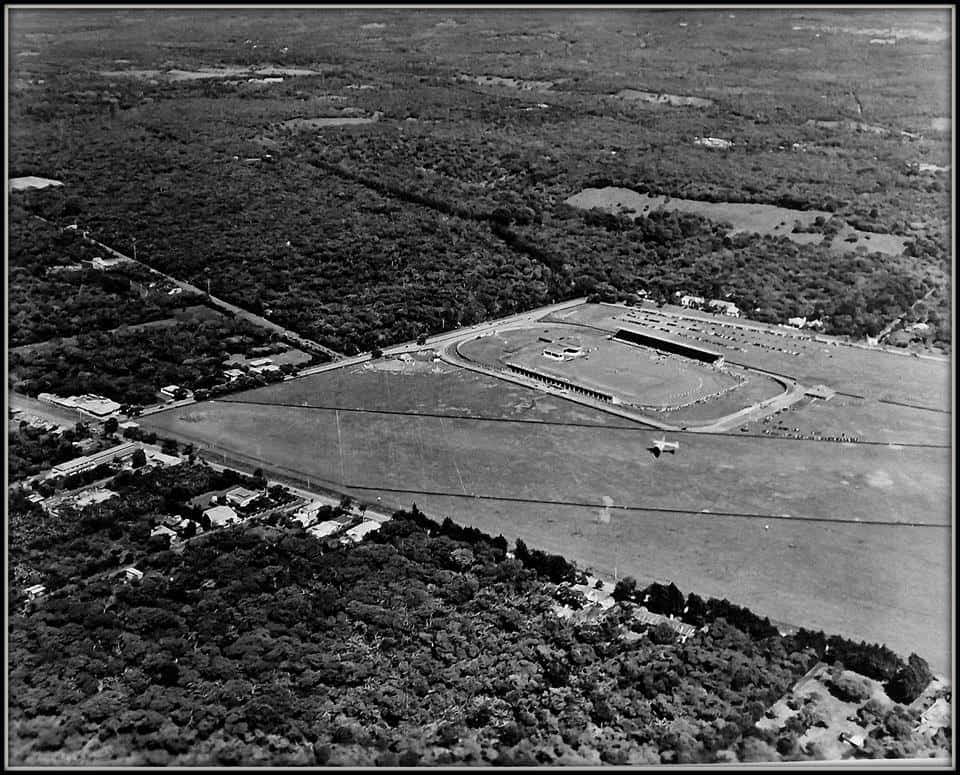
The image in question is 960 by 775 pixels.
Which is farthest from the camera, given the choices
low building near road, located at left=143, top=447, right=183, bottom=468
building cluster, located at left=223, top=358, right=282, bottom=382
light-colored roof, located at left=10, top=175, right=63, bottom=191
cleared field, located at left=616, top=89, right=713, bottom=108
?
cleared field, located at left=616, top=89, right=713, bottom=108

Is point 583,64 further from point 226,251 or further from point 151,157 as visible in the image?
point 226,251

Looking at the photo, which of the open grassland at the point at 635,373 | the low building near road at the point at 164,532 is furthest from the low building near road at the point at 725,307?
the low building near road at the point at 164,532

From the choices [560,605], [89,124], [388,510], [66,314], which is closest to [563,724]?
[560,605]

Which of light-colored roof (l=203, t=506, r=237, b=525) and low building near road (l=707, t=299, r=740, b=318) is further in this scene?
low building near road (l=707, t=299, r=740, b=318)

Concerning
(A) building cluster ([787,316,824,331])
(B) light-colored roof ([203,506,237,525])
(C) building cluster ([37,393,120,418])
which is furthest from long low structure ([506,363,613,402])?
(C) building cluster ([37,393,120,418])

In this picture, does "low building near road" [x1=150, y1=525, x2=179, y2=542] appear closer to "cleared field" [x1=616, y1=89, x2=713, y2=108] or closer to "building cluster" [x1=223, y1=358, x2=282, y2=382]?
"building cluster" [x1=223, y1=358, x2=282, y2=382]

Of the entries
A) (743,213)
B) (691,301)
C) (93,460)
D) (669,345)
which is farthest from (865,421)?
(743,213)
